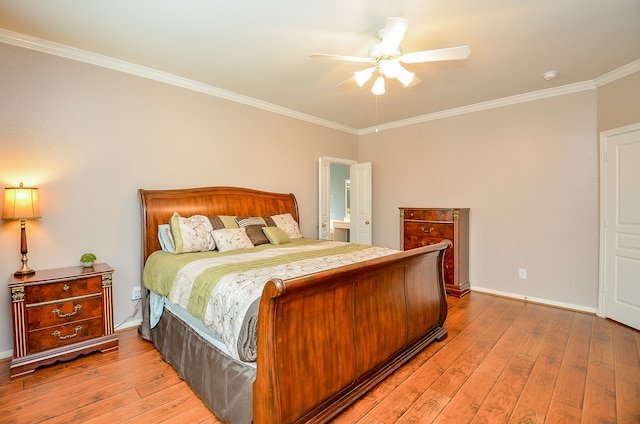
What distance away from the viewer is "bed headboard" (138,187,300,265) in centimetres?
307

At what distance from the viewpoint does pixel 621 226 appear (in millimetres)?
3221

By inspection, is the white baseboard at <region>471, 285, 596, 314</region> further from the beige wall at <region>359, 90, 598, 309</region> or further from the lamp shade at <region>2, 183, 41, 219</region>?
the lamp shade at <region>2, 183, 41, 219</region>

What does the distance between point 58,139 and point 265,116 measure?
2.32 meters

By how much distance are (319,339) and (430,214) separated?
3.15m

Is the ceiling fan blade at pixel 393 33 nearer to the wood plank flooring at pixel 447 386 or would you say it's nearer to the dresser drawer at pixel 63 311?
the wood plank flooring at pixel 447 386

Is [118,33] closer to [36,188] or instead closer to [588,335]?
[36,188]

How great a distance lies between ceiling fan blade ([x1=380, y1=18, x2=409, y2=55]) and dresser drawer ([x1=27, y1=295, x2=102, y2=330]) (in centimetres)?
303

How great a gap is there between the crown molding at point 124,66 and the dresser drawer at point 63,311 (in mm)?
2148

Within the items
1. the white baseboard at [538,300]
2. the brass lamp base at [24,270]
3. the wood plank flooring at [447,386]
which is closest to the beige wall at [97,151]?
the brass lamp base at [24,270]

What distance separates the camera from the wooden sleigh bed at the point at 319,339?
4.89 ft

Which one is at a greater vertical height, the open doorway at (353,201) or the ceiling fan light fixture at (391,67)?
the ceiling fan light fixture at (391,67)

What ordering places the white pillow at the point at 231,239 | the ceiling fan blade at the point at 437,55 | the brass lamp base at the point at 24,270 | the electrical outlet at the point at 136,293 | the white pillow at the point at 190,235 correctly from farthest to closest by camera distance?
the electrical outlet at the point at 136,293
the white pillow at the point at 231,239
the white pillow at the point at 190,235
the brass lamp base at the point at 24,270
the ceiling fan blade at the point at 437,55

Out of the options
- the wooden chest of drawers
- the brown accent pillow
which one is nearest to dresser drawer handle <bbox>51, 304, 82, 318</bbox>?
the brown accent pillow

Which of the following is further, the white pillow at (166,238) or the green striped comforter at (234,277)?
the white pillow at (166,238)
